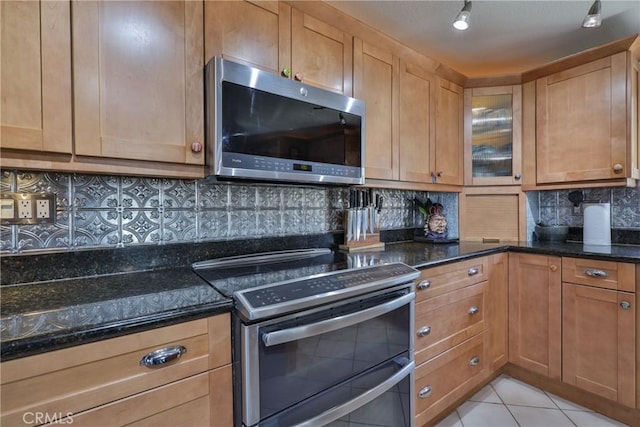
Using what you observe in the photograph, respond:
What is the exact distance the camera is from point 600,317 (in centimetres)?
175

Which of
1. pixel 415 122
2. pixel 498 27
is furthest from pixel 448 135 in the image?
pixel 498 27

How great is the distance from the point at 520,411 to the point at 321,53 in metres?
2.34

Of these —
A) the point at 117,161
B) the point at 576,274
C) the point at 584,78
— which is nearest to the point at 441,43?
the point at 584,78

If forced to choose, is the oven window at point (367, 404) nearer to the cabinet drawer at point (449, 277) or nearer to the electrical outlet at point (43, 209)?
the cabinet drawer at point (449, 277)

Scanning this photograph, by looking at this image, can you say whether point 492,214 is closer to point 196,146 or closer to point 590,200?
point 590,200

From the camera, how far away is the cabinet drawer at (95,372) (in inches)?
26.6

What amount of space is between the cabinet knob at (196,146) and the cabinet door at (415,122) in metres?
1.29

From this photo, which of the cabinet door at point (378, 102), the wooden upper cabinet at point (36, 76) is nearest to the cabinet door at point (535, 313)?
the cabinet door at point (378, 102)

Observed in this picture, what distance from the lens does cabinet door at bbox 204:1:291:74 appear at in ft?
4.19

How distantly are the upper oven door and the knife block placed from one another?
0.60m

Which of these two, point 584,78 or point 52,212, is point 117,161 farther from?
point 584,78

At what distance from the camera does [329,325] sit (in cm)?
108

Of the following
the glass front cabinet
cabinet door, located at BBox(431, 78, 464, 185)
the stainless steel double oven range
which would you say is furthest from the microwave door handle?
the glass front cabinet

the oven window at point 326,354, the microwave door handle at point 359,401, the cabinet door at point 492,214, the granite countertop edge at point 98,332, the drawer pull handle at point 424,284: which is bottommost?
the microwave door handle at point 359,401
